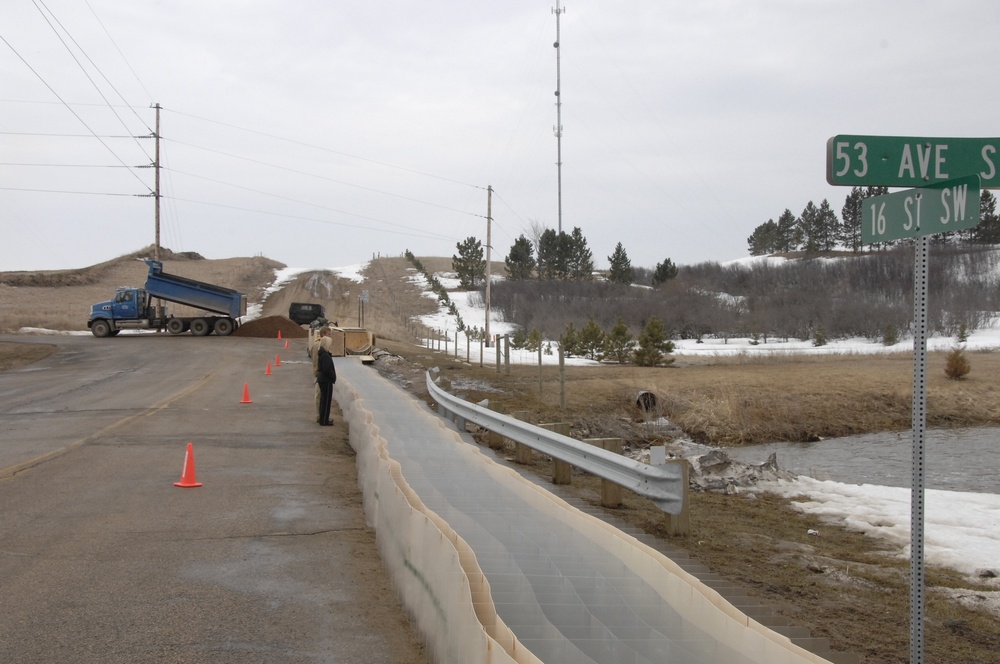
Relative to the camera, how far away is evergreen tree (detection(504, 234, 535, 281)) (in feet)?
354

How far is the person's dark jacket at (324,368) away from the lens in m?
16.5

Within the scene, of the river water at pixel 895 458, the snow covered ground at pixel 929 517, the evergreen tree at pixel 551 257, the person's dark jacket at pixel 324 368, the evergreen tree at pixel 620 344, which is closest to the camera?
the snow covered ground at pixel 929 517

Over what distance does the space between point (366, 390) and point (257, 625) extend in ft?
45.3

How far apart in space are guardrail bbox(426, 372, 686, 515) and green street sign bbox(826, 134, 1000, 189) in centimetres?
378

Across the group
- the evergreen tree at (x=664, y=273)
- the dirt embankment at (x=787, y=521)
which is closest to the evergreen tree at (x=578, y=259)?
the evergreen tree at (x=664, y=273)

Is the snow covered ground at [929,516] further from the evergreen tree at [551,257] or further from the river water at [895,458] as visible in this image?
the evergreen tree at [551,257]

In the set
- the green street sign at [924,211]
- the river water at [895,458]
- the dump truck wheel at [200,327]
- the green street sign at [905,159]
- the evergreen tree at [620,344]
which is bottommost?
the river water at [895,458]

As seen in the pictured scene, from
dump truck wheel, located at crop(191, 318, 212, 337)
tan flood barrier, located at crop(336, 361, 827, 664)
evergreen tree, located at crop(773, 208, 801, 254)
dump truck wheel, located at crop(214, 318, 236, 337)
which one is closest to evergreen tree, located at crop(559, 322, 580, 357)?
dump truck wheel, located at crop(214, 318, 236, 337)

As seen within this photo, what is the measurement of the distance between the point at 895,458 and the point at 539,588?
17.6 m

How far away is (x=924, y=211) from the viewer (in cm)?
462

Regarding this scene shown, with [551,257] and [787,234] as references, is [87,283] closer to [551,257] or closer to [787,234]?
[551,257]

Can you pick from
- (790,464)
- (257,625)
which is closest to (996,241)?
(790,464)

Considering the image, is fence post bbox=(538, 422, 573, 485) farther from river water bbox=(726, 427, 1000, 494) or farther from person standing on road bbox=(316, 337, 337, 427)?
river water bbox=(726, 427, 1000, 494)

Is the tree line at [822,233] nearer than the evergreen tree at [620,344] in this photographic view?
No
